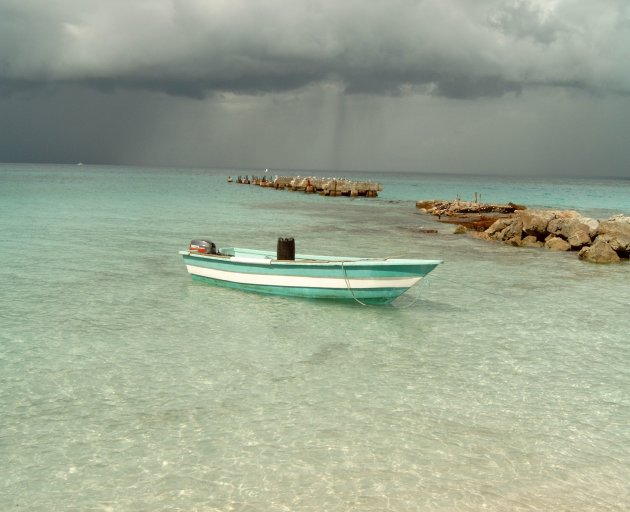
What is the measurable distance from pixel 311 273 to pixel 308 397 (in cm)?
633

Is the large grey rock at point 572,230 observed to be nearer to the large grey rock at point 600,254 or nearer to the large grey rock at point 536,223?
the large grey rock at point 536,223

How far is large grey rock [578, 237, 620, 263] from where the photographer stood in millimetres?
25109

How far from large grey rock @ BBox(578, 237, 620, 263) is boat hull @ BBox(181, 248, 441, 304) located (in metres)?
14.5

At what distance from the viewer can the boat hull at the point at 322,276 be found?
1453 centimetres

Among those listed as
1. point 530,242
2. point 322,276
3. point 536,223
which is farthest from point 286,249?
point 536,223

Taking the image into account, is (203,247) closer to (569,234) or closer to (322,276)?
(322,276)

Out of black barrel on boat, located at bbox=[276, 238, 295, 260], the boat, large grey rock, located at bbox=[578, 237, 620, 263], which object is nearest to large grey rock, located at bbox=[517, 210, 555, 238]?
large grey rock, located at bbox=[578, 237, 620, 263]

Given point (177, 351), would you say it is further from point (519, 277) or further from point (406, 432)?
point (519, 277)

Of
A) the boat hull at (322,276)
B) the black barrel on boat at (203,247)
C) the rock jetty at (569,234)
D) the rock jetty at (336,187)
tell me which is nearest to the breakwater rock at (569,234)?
the rock jetty at (569,234)

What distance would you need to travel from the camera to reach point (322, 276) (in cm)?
1530

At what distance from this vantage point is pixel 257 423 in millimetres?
8438

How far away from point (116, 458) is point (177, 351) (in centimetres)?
449

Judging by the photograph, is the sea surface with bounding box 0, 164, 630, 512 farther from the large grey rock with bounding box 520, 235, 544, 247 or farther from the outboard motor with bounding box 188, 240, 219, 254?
the large grey rock with bounding box 520, 235, 544, 247

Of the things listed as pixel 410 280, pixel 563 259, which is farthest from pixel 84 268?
pixel 563 259
